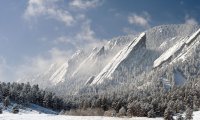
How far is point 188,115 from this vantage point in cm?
8800

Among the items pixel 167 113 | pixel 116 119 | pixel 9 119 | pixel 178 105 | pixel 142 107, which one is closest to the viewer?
pixel 9 119

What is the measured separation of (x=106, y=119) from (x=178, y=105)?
12892 cm

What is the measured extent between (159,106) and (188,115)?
110 metres

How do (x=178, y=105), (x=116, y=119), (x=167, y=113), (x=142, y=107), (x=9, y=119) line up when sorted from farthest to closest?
(x=178, y=105) → (x=142, y=107) → (x=167, y=113) → (x=116, y=119) → (x=9, y=119)

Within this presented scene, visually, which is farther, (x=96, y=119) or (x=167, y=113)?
(x=167, y=113)

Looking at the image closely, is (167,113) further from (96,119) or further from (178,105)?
(178,105)

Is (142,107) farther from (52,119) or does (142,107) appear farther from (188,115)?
(52,119)

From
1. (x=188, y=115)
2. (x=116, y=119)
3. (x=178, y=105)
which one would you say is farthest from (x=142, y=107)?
(x=116, y=119)

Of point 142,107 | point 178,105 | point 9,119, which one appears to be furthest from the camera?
point 178,105

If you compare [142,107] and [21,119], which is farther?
[142,107]

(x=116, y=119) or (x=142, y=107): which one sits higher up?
(x=142, y=107)

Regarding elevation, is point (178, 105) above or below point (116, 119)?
above

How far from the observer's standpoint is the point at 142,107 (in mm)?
176125

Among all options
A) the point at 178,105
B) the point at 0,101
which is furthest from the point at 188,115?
the point at 0,101
